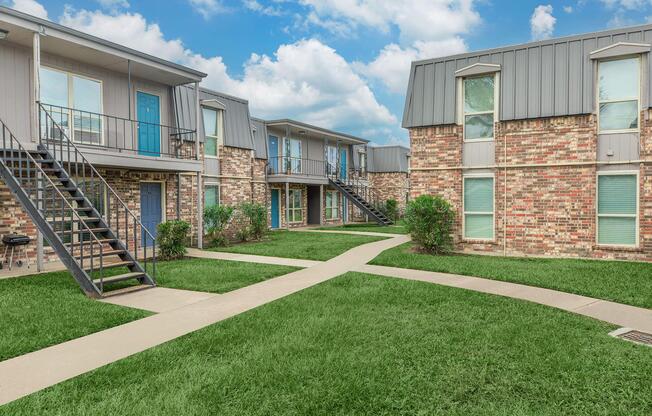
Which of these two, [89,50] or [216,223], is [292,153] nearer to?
[216,223]

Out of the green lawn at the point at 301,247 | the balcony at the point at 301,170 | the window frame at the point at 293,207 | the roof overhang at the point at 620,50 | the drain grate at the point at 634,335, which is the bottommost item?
the drain grate at the point at 634,335

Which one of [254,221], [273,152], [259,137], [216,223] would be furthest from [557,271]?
[273,152]

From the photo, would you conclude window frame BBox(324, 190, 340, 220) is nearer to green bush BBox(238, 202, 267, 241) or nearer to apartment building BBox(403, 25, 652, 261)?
green bush BBox(238, 202, 267, 241)

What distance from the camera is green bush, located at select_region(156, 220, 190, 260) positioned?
11.5 m

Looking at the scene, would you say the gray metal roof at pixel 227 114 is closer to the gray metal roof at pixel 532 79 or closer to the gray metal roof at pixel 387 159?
the gray metal roof at pixel 532 79

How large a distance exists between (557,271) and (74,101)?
12.5 meters

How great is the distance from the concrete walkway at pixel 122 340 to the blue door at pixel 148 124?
295 inches

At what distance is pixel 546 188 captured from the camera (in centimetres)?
1134

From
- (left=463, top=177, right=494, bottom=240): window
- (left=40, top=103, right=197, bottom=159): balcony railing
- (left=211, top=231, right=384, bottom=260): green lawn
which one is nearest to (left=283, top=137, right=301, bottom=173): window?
(left=211, top=231, right=384, bottom=260): green lawn

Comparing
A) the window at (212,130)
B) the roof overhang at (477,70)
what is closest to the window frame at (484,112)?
the roof overhang at (477,70)

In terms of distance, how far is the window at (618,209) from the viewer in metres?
10.6

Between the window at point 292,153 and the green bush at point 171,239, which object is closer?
the green bush at point 171,239

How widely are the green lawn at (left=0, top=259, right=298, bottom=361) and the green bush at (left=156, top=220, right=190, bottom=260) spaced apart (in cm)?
98

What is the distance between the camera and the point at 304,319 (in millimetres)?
5762
